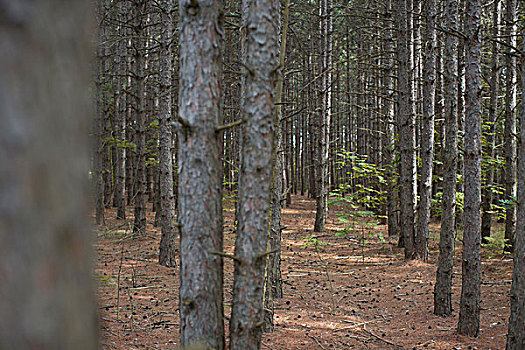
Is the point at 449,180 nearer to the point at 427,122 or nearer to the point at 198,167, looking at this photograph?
the point at 427,122

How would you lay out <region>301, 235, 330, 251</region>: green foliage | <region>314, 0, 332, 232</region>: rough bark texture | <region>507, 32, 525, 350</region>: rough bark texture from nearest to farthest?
<region>507, 32, 525, 350</region>: rough bark texture, <region>301, 235, 330, 251</region>: green foliage, <region>314, 0, 332, 232</region>: rough bark texture

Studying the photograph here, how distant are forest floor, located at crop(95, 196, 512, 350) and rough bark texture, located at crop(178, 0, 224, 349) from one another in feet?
6.53

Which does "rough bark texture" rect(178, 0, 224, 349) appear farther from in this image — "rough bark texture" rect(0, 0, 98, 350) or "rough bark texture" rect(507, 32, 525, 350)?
"rough bark texture" rect(507, 32, 525, 350)

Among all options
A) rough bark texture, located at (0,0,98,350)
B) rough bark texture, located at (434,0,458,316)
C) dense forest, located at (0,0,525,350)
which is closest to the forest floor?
dense forest, located at (0,0,525,350)

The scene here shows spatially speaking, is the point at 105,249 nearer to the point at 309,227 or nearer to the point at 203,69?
the point at 309,227

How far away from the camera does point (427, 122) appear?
983 cm

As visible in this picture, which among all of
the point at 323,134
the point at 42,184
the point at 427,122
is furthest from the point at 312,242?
the point at 42,184

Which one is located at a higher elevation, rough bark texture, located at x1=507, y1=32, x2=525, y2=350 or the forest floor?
rough bark texture, located at x1=507, y1=32, x2=525, y2=350

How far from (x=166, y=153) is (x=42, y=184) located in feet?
30.7

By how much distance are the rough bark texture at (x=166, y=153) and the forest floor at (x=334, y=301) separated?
0.55m

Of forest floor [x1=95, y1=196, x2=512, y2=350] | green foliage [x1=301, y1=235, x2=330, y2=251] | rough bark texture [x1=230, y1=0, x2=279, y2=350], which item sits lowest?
forest floor [x1=95, y1=196, x2=512, y2=350]

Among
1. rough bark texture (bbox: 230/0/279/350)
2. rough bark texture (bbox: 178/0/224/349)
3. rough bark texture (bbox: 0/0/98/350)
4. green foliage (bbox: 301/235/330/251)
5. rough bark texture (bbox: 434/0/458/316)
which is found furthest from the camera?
green foliage (bbox: 301/235/330/251)

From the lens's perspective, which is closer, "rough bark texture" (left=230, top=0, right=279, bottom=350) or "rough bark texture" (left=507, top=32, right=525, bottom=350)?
"rough bark texture" (left=230, top=0, right=279, bottom=350)

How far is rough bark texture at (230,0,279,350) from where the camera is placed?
2947 millimetres
